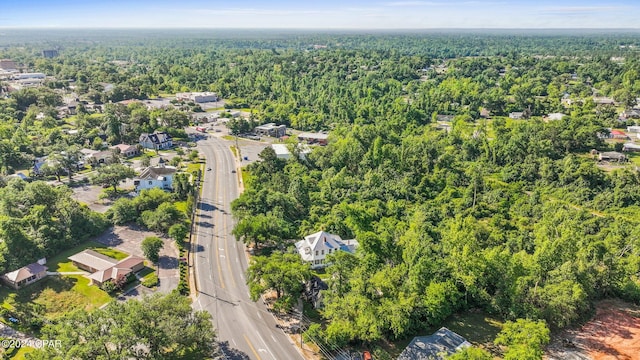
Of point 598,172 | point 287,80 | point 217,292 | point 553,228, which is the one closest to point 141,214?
point 217,292

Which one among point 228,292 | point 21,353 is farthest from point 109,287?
point 228,292

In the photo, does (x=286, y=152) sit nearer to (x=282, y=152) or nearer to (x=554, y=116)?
(x=282, y=152)

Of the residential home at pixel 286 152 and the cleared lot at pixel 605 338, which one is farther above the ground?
the residential home at pixel 286 152

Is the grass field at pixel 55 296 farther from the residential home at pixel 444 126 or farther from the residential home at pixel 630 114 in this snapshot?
the residential home at pixel 630 114

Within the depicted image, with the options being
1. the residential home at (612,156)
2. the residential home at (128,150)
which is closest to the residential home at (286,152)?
the residential home at (128,150)

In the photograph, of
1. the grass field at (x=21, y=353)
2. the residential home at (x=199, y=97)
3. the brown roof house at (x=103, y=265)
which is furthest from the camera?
the residential home at (x=199, y=97)

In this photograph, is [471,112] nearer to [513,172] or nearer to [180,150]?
[513,172]
